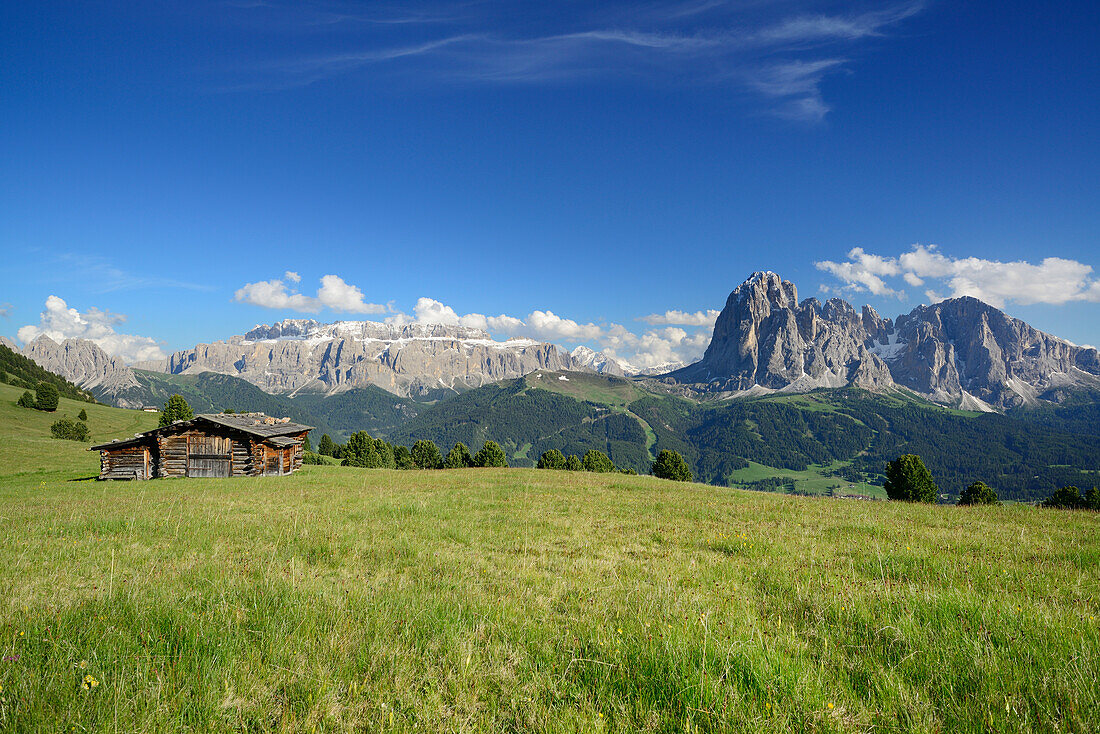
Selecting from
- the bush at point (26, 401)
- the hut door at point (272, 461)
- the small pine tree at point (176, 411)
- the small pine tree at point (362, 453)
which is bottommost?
the small pine tree at point (362, 453)

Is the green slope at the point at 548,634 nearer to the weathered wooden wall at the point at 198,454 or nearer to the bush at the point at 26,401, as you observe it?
the weathered wooden wall at the point at 198,454

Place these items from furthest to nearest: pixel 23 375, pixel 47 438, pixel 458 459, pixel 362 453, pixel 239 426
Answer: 1. pixel 23 375
2. pixel 458 459
3. pixel 362 453
4. pixel 47 438
5. pixel 239 426

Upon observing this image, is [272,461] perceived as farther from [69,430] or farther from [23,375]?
[23,375]

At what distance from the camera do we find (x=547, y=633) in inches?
216

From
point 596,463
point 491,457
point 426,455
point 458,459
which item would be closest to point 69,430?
point 426,455

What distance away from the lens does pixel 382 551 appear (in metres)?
10.1

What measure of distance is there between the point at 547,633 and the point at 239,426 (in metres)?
47.0

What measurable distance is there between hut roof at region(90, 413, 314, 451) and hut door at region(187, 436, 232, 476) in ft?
5.88

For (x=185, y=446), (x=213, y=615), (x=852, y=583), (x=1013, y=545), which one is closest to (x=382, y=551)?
(x=213, y=615)

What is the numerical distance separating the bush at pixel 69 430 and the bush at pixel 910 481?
11104cm

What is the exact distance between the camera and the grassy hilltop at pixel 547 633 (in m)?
3.69

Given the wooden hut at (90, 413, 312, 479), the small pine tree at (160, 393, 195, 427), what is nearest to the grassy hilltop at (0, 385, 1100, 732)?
the wooden hut at (90, 413, 312, 479)

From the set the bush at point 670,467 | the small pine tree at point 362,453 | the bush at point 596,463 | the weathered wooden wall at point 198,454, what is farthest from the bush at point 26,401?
the bush at point 670,467

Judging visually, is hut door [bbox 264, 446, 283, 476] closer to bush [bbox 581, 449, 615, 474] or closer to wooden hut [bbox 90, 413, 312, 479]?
wooden hut [bbox 90, 413, 312, 479]
